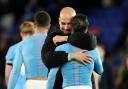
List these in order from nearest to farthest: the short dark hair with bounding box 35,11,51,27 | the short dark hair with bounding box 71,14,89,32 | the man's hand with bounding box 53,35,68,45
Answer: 1. the short dark hair with bounding box 71,14,89,32
2. the man's hand with bounding box 53,35,68,45
3. the short dark hair with bounding box 35,11,51,27

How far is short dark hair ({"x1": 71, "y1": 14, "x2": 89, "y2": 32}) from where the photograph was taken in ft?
24.4

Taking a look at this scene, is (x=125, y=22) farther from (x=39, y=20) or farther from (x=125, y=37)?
(x=39, y=20)

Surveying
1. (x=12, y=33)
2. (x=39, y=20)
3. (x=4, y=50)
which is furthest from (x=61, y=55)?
(x=12, y=33)

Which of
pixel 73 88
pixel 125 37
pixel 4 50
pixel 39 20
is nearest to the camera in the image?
pixel 73 88

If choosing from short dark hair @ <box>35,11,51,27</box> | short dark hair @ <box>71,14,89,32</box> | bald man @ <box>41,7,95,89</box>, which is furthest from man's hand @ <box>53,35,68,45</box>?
short dark hair @ <box>35,11,51,27</box>

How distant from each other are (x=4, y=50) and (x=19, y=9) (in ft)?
17.3

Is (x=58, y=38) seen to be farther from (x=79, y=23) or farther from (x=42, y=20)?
(x=42, y=20)

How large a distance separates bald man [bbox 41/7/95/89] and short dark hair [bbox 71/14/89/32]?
4.5 inches

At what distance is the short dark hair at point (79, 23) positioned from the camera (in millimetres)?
7430

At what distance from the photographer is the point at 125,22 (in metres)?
16.5

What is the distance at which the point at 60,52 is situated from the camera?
24.6 feet

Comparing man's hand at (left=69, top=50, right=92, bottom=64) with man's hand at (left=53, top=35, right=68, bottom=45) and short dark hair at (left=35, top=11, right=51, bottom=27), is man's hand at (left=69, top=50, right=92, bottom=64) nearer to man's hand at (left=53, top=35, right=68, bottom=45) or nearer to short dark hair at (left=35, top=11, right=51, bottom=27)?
man's hand at (left=53, top=35, right=68, bottom=45)

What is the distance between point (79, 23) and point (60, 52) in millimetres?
400

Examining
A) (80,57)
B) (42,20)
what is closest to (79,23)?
(80,57)
